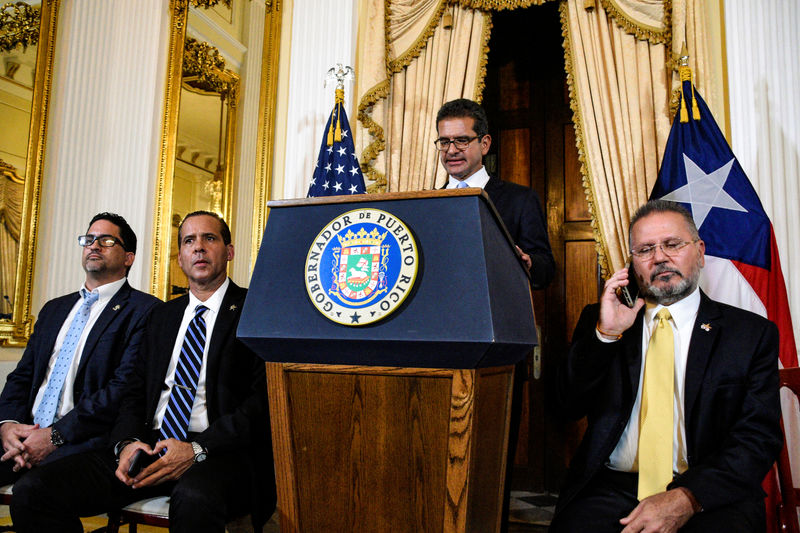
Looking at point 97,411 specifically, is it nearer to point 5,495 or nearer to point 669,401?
point 5,495

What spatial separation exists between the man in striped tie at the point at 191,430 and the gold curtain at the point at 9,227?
2340 millimetres

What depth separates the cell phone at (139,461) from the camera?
1.93m

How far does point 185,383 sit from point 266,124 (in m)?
2.25

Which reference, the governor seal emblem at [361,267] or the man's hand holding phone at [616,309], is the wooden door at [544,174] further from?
the governor seal emblem at [361,267]

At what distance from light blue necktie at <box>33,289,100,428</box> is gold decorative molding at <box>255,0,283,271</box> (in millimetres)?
→ 1255

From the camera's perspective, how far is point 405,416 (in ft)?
3.95

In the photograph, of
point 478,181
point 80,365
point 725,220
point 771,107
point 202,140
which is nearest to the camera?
point 478,181

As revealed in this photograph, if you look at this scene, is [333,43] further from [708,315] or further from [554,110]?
[708,315]

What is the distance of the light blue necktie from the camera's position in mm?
2512

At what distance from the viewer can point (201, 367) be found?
7.29ft

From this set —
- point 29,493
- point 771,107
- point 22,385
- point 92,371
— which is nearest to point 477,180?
point 771,107

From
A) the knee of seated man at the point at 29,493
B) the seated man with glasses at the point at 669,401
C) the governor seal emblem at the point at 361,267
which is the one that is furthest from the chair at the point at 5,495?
the seated man with glasses at the point at 669,401

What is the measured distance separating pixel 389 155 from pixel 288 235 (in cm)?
233

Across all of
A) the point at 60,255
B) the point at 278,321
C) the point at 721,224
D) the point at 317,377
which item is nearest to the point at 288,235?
the point at 278,321
